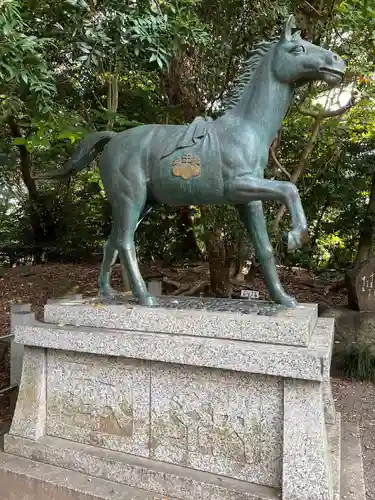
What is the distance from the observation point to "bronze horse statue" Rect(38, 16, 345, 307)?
104 inches

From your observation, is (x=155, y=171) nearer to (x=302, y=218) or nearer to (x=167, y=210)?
(x=302, y=218)

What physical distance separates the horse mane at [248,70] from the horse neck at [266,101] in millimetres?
44

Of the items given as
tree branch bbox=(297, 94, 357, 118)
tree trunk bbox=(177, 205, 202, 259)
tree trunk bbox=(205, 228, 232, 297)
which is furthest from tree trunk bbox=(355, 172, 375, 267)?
tree trunk bbox=(177, 205, 202, 259)

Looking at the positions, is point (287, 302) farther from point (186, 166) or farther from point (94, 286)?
point (94, 286)

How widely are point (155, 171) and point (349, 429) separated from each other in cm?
231

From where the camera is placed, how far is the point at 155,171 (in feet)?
9.38

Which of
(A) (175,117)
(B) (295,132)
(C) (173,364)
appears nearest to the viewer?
(C) (173,364)

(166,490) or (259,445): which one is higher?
(259,445)

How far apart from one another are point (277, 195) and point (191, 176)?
1.79ft

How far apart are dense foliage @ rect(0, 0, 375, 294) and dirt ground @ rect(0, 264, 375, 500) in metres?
0.48

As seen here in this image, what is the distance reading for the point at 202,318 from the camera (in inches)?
98.7

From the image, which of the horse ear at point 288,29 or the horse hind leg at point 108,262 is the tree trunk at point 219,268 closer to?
the horse hind leg at point 108,262

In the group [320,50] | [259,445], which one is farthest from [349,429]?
[320,50]

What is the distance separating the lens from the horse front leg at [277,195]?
2.52 meters
